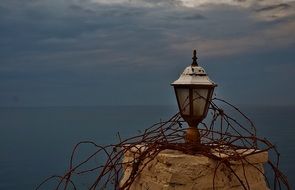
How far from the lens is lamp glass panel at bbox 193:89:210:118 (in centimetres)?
404

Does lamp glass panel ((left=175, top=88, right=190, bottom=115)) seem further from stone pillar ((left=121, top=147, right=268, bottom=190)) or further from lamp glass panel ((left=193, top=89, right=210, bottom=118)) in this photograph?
stone pillar ((left=121, top=147, right=268, bottom=190))

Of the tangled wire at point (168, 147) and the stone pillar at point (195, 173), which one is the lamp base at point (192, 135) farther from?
the stone pillar at point (195, 173)

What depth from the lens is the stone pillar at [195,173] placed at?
3.59m

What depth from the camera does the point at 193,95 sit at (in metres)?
4.04

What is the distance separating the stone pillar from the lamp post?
1.38 ft

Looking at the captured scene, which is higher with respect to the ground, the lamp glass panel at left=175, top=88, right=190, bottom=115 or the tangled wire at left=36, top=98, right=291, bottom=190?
the lamp glass panel at left=175, top=88, right=190, bottom=115

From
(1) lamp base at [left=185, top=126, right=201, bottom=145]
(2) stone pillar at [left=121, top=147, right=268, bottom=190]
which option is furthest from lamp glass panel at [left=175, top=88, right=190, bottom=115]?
(2) stone pillar at [left=121, top=147, right=268, bottom=190]

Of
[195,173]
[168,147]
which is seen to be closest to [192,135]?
[168,147]

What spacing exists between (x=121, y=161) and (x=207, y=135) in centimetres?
97

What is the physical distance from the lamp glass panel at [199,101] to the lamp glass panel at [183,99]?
7cm

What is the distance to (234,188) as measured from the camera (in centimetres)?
373

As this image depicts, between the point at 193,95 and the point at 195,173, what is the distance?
81 centimetres

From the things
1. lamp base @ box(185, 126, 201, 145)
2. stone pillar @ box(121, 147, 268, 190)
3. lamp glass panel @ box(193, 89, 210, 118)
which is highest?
lamp glass panel @ box(193, 89, 210, 118)

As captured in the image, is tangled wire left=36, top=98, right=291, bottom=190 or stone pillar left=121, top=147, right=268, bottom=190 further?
tangled wire left=36, top=98, right=291, bottom=190
